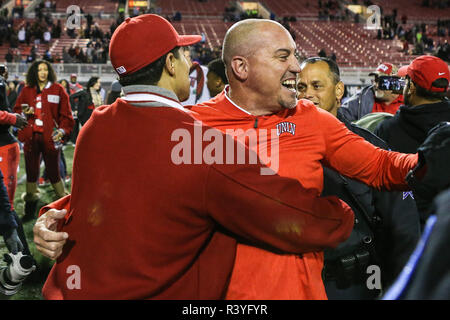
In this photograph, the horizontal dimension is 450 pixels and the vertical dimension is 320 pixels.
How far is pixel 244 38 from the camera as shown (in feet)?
6.46

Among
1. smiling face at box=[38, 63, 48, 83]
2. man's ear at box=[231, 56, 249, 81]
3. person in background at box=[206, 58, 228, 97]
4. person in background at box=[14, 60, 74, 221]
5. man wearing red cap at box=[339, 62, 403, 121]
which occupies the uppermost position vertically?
man's ear at box=[231, 56, 249, 81]

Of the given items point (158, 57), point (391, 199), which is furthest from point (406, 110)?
point (158, 57)

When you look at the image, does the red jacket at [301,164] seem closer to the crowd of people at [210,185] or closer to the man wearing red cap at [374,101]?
the crowd of people at [210,185]

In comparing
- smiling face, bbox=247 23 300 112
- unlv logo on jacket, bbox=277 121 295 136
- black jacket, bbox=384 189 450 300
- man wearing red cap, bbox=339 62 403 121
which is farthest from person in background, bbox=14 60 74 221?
black jacket, bbox=384 189 450 300

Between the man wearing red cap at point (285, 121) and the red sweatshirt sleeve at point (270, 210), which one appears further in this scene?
the man wearing red cap at point (285, 121)

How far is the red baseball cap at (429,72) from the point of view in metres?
2.92

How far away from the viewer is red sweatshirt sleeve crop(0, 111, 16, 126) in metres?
4.27

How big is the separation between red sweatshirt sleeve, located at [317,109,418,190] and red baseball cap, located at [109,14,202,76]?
66 cm

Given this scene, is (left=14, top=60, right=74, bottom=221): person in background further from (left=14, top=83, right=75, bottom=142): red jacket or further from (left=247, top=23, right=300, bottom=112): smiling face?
(left=247, top=23, right=300, bottom=112): smiling face

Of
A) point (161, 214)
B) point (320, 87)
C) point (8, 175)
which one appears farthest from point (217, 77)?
point (161, 214)

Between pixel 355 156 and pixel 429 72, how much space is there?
1.38 m

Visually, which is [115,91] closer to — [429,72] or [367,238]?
[429,72]

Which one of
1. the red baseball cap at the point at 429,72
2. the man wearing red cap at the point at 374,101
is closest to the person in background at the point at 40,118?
the man wearing red cap at the point at 374,101

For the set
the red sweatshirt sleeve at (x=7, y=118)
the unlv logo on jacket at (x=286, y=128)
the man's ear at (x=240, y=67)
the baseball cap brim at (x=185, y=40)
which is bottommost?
the red sweatshirt sleeve at (x=7, y=118)
